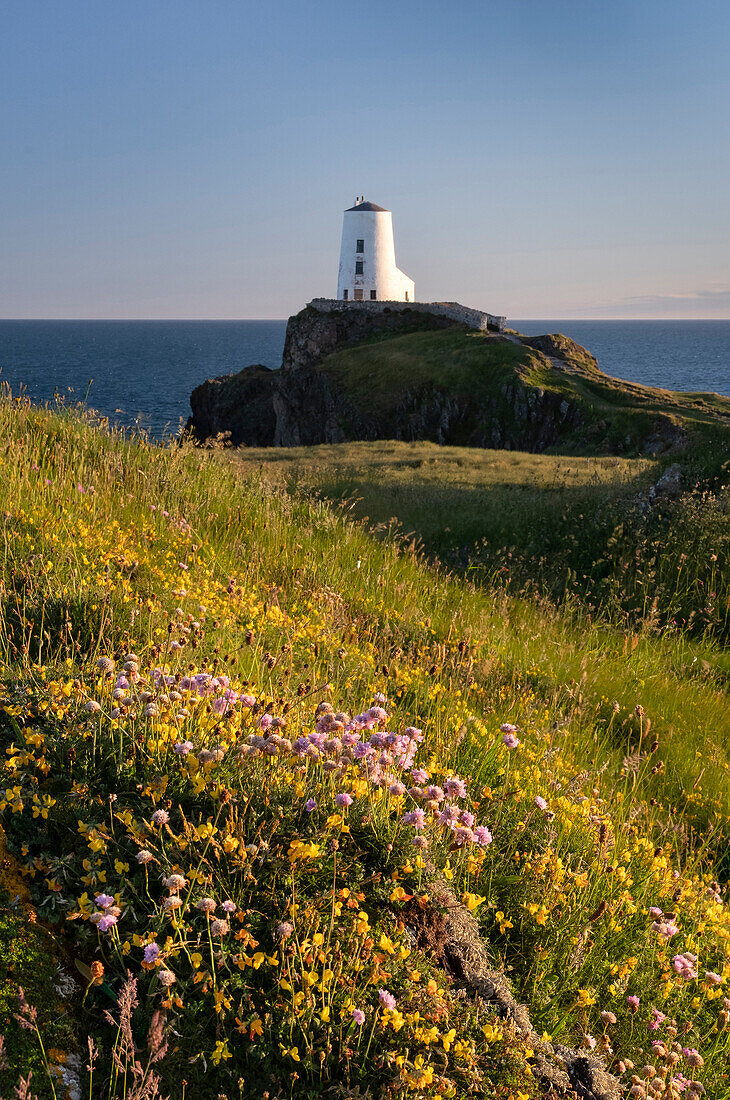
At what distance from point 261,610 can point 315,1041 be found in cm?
312

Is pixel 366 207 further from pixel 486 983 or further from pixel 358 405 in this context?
pixel 486 983

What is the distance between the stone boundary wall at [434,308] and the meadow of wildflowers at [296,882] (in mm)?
59771

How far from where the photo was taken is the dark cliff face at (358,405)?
44094 mm

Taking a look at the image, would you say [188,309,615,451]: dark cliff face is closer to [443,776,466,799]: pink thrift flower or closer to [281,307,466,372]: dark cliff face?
[281,307,466,372]: dark cliff face

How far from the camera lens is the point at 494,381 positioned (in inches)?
1838

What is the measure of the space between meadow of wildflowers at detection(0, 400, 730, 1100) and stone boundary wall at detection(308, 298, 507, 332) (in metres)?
59.8

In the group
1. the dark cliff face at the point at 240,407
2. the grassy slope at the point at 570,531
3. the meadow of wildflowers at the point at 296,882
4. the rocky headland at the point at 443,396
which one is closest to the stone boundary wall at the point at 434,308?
the rocky headland at the point at 443,396

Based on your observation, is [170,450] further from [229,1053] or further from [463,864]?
[229,1053]

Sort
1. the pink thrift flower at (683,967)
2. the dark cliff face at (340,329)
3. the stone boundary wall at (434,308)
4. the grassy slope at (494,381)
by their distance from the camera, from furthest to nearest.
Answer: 1. the dark cliff face at (340,329)
2. the stone boundary wall at (434,308)
3. the grassy slope at (494,381)
4. the pink thrift flower at (683,967)

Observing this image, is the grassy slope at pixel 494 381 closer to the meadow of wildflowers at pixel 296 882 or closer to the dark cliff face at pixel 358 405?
the dark cliff face at pixel 358 405

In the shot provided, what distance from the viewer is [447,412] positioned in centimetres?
4778

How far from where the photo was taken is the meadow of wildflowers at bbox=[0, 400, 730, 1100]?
215cm

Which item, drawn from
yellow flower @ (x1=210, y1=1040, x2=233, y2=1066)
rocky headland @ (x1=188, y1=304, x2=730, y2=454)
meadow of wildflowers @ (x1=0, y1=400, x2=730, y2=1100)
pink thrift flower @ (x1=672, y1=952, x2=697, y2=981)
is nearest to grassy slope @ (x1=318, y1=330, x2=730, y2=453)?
rocky headland @ (x1=188, y1=304, x2=730, y2=454)

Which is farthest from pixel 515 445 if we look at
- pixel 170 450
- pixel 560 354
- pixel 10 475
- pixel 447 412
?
pixel 10 475
